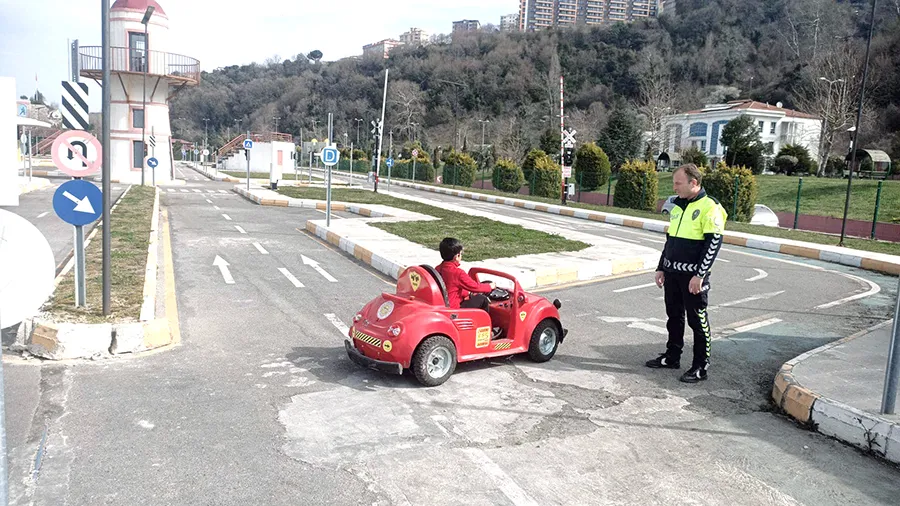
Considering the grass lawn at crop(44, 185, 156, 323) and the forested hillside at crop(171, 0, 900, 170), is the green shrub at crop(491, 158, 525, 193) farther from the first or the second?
the grass lawn at crop(44, 185, 156, 323)

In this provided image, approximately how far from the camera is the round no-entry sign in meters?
7.38

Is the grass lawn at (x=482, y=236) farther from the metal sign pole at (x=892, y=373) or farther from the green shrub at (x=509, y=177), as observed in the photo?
the green shrub at (x=509, y=177)

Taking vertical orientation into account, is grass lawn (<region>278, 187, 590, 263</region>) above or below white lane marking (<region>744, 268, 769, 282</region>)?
above

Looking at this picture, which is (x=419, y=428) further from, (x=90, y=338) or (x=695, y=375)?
(x=90, y=338)

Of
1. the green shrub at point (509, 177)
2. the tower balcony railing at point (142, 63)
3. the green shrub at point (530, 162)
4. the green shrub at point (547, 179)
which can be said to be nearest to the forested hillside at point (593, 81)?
the green shrub at point (530, 162)

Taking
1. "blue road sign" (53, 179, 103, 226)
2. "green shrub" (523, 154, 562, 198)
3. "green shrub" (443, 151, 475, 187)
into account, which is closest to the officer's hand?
"blue road sign" (53, 179, 103, 226)

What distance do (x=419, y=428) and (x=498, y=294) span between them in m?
2.08

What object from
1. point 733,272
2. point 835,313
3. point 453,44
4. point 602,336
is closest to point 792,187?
point 733,272

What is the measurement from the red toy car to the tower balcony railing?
36.4 m

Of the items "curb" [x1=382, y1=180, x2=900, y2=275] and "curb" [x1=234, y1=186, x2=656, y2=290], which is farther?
"curb" [x1=382, y1=180, x2=900, y2=275]

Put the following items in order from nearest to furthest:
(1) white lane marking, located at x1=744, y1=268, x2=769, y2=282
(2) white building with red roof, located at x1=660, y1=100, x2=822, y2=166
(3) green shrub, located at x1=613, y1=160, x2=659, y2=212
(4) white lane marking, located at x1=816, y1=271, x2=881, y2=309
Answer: (4) white lane marking, located at x1=816, y1=271, x2=881, y2=309 < (1) white lane marking, located at x1=744, y1=268, x2=769, y2=282 < (3) green shrub, located at x1=613, y1=160, x2=659, y2=212 < (2) white building with red roof, located at x1=660, y1=100, x2=822, y2=166

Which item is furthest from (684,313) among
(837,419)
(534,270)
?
(534,270)

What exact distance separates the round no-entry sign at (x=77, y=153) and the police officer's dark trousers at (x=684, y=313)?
6195 mm

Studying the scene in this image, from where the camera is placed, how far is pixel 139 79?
39688 mm
